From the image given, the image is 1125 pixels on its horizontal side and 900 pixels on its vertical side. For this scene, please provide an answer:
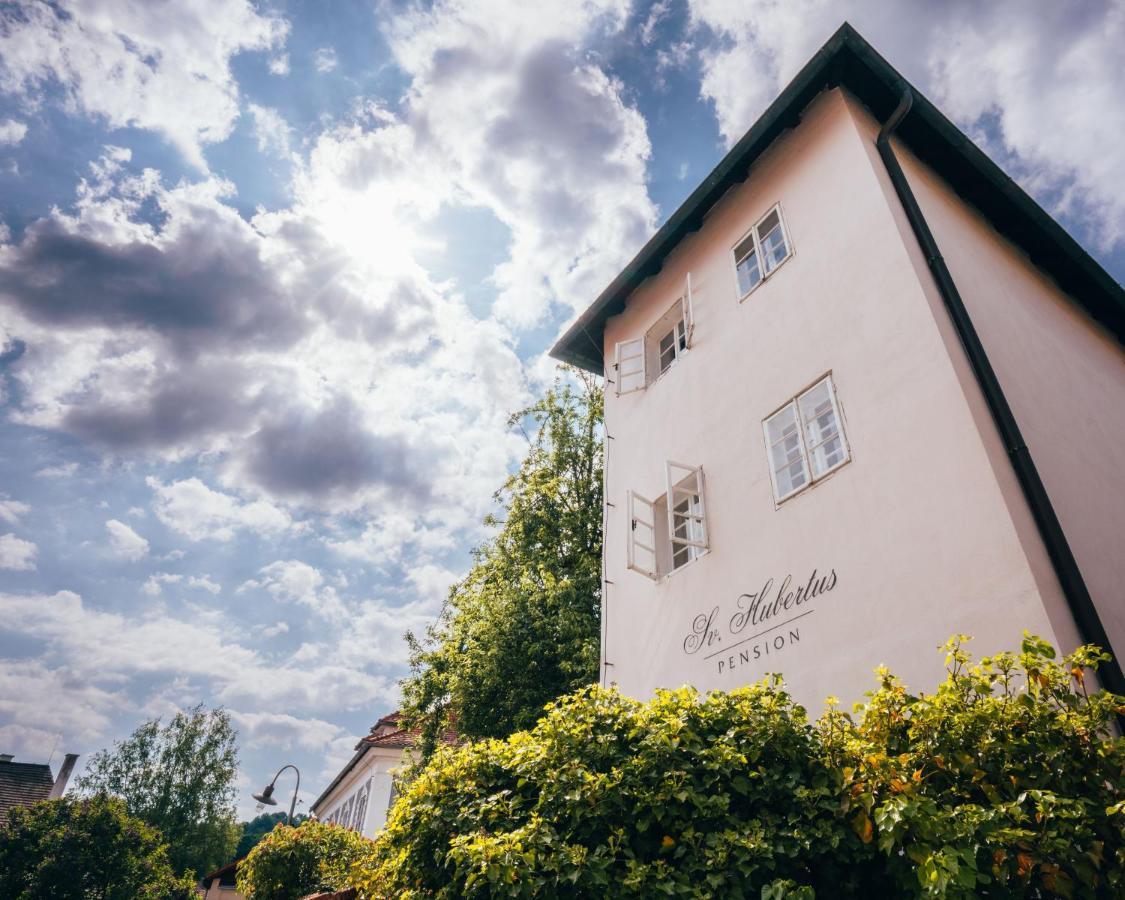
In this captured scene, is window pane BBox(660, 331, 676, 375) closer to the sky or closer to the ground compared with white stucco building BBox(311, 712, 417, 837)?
closer to the sky

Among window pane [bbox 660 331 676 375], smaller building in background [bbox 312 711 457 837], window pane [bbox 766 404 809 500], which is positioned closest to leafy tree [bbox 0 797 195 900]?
smaller building in background [bbox 312 711 457 837]

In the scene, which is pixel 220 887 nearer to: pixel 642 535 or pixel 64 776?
pixel 64 776

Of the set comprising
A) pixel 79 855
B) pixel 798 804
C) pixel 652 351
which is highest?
pixel 652 351

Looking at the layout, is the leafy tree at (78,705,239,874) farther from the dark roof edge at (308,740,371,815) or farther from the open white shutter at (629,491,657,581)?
the open white shutter at (629,491,657,581)

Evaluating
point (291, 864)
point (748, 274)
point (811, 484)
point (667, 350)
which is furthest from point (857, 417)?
point (291, 864)

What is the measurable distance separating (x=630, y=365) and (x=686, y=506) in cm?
343

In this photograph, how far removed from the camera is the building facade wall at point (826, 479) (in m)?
5.95

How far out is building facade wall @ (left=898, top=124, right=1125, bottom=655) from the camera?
22.0ft

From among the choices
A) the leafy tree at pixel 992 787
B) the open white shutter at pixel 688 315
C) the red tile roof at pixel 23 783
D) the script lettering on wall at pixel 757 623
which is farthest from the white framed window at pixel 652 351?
the red tile roof at pixel 23 783

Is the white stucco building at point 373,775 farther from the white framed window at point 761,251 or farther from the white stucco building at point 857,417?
the white framed window at point 761,251

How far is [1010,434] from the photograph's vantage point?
6.43 meters

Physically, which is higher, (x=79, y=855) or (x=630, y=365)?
(x=630, y=365)

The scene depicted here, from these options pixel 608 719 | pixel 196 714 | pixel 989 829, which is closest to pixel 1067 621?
pixel 989 829

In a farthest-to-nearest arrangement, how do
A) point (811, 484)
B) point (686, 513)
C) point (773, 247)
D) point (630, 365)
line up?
point (630, 365)
point (773, 247)
point (686, 513)
point (811, 484)
